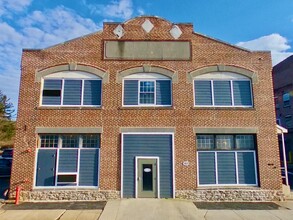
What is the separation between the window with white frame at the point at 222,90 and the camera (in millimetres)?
14375

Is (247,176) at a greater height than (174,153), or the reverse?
(174,153)

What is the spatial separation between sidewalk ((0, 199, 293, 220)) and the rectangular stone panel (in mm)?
8379

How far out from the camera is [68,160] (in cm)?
1348

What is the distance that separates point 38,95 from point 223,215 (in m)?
11.9

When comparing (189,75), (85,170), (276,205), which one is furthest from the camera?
(189,75)

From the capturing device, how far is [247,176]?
13.6 meters

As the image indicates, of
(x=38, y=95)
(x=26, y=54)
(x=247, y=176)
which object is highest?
(x=26, y=54)

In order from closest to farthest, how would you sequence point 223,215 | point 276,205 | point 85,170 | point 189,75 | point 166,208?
point 223,215, point 166,208, point 276,205, point 85,170, point 189,75

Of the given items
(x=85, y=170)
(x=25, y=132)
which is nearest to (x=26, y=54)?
(x=25, y=132)

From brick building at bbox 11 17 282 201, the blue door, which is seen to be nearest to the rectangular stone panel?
brick building at bbox 11 17 282 201

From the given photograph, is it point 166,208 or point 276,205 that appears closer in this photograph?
point 166,208

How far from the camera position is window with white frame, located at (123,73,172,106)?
1420cm

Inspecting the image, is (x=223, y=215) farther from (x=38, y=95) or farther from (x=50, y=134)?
(x=38, y=95)

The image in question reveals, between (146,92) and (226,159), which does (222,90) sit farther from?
(146,92)
